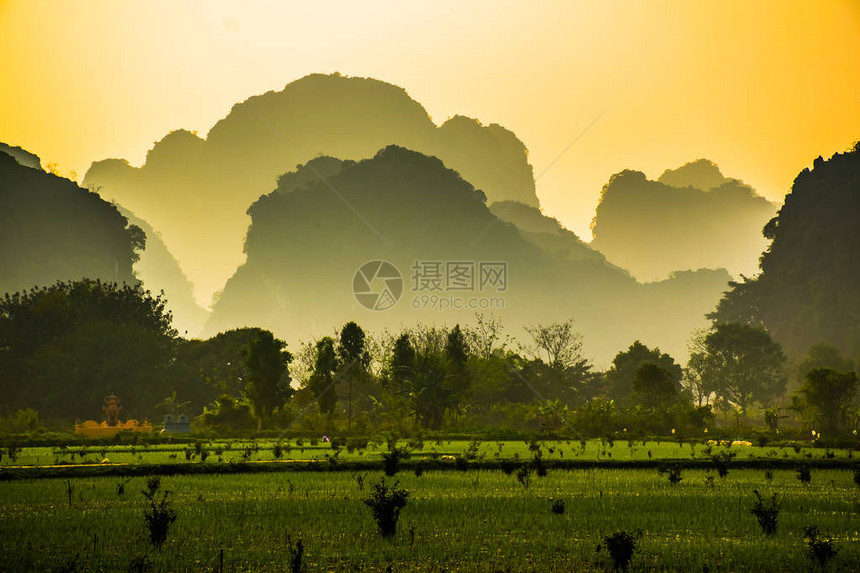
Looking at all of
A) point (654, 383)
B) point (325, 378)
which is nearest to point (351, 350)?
point (325, 378)

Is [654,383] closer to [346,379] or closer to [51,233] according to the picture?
[346,379]

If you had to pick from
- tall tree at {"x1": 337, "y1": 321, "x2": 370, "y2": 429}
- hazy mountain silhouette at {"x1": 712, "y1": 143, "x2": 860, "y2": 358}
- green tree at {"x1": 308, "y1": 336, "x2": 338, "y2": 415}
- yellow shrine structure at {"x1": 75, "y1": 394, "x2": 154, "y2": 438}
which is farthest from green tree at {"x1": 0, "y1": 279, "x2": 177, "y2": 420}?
hazy mountain silhouette at {"x1": 712, "y1": 143, "x2": 860, "y2": 358}

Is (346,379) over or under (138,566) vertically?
over

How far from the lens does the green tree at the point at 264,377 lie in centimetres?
6153

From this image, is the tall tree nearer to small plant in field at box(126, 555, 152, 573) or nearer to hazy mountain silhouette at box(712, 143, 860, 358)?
small plant in field at box(126, 555, 152, 573)

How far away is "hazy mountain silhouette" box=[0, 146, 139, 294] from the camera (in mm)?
140500

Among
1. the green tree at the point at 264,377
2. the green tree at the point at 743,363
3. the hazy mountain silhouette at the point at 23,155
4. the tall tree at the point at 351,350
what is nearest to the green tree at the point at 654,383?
the tall tree at the point at 351,350

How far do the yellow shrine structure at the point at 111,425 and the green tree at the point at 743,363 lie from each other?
227 ft

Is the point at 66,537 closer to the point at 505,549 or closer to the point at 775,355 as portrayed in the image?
the point at 505,549

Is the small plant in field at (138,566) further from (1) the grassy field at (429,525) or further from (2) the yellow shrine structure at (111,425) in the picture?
(2) the yellow shrine structure at (111,425)

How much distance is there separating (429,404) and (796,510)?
45.7m

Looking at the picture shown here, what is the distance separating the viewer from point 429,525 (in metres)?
17.6

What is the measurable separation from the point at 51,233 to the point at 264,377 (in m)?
102

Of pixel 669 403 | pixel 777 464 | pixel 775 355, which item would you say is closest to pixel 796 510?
pixel 777 464
